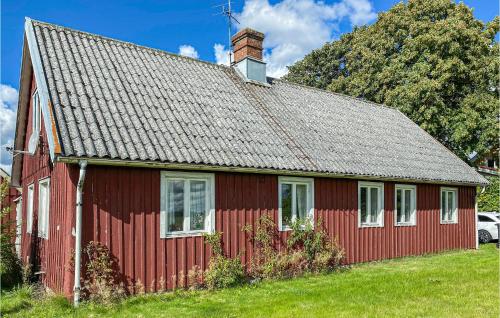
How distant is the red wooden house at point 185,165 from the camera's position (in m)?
9.34

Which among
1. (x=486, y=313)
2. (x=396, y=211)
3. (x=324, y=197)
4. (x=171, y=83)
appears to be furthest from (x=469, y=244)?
(x=171, y=83)

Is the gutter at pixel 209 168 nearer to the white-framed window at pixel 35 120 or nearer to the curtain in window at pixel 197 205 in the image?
the curtain in window at pixel 197 205

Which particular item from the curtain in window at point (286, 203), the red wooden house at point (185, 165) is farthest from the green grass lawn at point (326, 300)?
the curtain in window at point (286, 203)

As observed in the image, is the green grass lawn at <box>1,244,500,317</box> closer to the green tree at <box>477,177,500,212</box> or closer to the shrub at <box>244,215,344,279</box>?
the shrub at <box>244,215,344,279</box>

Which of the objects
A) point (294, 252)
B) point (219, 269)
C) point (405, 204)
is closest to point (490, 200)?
point (405, 204)

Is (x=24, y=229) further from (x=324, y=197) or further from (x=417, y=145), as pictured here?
(x=417, y=145)

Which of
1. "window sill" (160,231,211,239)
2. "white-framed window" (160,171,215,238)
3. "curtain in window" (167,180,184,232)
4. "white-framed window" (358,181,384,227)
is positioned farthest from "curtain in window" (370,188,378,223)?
"curtain in window" (167,180,184,232)

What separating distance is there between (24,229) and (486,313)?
12.3 m

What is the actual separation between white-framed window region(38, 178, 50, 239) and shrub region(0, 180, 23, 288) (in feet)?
2.32

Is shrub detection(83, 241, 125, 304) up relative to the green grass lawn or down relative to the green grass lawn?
up

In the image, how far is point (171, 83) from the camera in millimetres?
12891

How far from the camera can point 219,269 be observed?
1044 cm

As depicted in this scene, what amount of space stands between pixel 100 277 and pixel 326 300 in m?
4.44

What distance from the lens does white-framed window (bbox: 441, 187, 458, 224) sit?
17.8m
